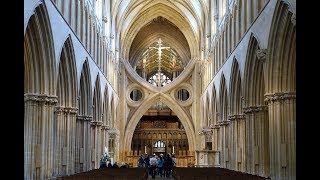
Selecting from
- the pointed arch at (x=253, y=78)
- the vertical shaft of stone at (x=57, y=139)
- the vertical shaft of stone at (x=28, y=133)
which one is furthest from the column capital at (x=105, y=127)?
the vertical shaft of stone at (x=28, y=133)

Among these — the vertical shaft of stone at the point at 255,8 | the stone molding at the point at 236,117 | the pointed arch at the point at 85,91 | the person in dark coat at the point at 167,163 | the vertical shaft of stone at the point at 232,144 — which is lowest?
the person in dark coat at the point at 167,163

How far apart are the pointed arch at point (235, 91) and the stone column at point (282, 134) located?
9.57m

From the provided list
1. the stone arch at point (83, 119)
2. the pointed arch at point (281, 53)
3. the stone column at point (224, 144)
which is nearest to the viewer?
the pointed arch at point (281, 53)

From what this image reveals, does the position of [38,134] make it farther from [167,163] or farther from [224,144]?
[224,144]

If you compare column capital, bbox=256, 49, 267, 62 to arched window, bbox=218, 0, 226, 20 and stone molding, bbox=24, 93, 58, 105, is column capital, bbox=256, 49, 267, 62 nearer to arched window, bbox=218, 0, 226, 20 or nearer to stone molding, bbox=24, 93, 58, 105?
stone molding, bbox=24, 93, 58, 105

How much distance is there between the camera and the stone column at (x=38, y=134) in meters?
20.8

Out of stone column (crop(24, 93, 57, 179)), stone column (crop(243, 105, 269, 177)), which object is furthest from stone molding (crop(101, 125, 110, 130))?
stone column (crop(24, 93, 57, 179))

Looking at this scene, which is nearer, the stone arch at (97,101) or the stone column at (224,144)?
the stone column at (224,144)

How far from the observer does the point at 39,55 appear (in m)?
20.9

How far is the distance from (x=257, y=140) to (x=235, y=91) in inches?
248

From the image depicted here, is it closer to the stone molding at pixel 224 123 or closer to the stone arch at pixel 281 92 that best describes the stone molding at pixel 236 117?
the stone molding at pixel 224 123

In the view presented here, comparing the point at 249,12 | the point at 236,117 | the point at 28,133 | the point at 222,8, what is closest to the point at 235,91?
the point at 236,117

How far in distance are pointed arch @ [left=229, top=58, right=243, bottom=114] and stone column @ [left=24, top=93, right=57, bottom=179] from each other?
44.1 feet

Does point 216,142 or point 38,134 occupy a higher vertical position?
point 38,134
